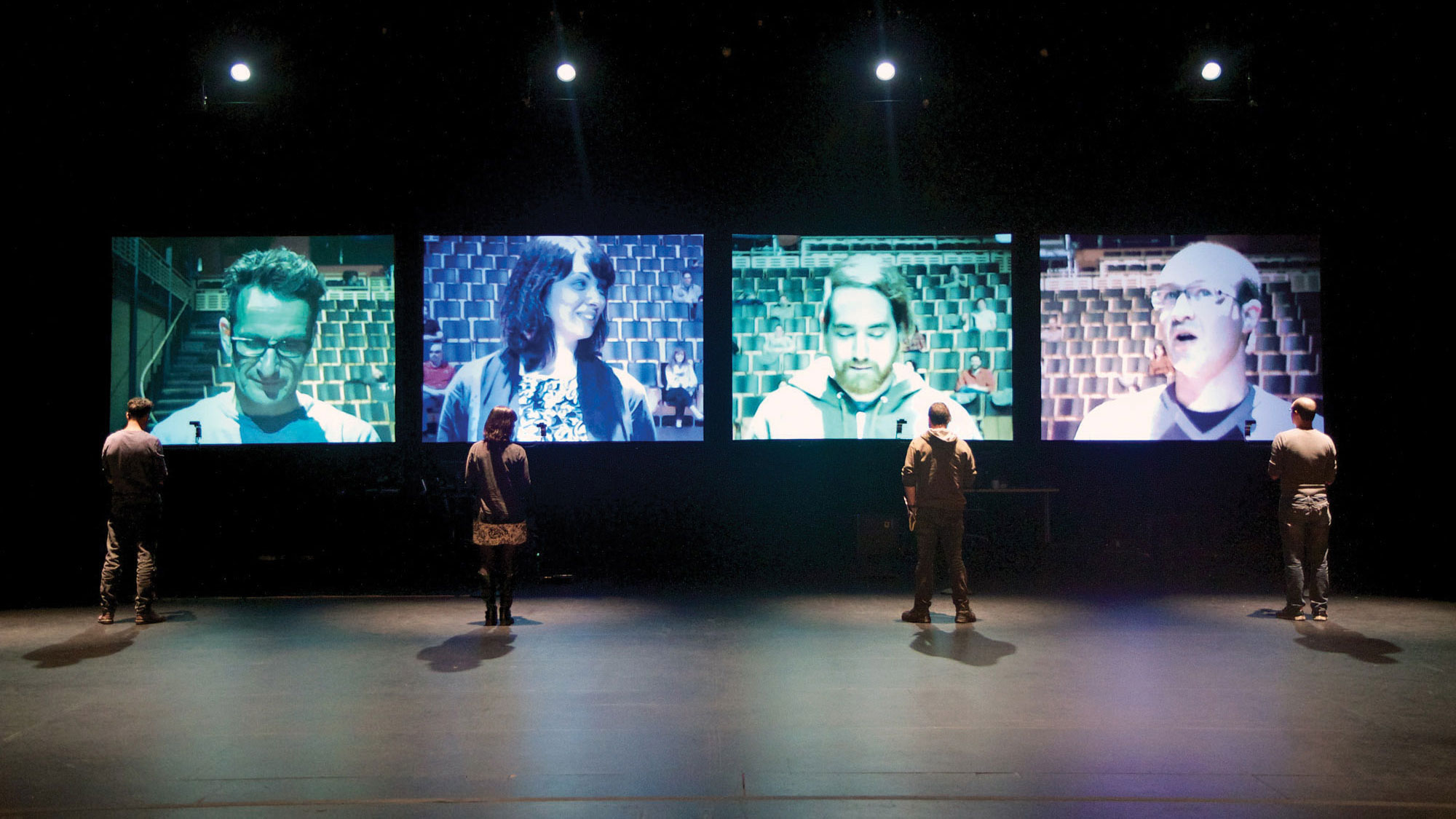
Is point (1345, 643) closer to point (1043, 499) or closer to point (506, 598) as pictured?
point (1043, 499)

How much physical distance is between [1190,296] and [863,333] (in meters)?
3.04

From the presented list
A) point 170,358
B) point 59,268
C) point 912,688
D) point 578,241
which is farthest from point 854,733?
point 59,268

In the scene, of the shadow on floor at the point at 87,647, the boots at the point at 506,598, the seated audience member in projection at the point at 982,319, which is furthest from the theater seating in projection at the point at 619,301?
the shadow on floor at the point at 87,647

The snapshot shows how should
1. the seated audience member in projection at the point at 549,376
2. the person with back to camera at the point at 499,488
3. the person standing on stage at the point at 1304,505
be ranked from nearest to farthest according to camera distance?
1. the person with back to camera at the point at 499,488
2. the person standing on stage at the point at 1304,505
3. the seated audience member in projection at the point at 549,376

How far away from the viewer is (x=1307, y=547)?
23.5ft

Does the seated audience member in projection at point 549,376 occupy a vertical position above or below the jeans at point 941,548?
above

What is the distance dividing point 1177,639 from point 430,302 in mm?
6675

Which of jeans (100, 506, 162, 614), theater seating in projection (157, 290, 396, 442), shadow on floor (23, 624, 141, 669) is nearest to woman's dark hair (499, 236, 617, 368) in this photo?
theater seating in projection (157, 290, 396, 442)

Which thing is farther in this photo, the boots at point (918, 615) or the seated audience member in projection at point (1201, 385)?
the seated audience member in projection at point (1201, 385)

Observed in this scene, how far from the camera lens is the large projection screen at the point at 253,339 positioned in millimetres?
9055

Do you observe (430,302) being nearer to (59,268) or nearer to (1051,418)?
(59,268)

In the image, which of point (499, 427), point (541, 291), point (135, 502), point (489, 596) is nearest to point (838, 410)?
point (541, 291)

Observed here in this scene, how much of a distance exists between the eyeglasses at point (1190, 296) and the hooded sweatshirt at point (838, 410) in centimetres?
204

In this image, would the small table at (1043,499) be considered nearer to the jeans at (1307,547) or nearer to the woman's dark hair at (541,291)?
the jeans at (1307,547)
